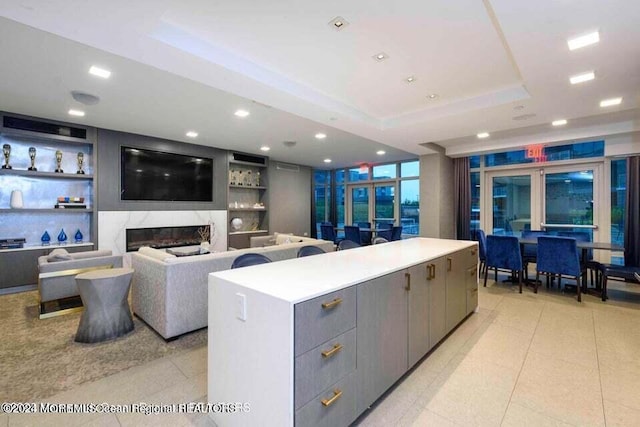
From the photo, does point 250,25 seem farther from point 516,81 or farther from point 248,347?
point 516,81

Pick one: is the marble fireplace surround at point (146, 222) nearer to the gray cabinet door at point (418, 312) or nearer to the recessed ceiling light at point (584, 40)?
the gray cabinet door at point (418, 312)

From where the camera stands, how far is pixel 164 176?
250 inches

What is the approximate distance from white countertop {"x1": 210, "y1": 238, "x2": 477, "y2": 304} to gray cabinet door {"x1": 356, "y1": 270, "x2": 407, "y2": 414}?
10 cm

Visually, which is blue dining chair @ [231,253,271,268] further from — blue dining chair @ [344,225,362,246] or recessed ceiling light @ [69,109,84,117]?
blue dining chair @ [344,225,362,246]

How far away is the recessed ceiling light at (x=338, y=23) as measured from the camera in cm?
233

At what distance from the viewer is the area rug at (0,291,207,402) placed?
2219 mm

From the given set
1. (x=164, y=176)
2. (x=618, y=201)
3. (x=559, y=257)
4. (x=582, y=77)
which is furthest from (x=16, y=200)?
(x=618, y=201)

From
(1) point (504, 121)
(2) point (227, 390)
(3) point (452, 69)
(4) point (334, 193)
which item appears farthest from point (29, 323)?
(4) point (334, 193)

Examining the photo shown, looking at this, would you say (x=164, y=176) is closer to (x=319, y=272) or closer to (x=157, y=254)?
(x=157, y=254)

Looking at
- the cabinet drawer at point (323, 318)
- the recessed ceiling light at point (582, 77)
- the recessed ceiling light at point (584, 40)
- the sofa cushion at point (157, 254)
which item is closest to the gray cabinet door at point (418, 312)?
the cabinet drawer at point (323, 318)

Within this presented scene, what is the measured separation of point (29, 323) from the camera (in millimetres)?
3367

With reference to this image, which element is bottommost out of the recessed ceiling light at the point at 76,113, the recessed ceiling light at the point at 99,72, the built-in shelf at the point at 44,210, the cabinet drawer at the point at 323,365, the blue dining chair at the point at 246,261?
the cabinet drawer at the point at 323,365

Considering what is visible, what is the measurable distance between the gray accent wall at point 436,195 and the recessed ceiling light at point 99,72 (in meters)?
6.17

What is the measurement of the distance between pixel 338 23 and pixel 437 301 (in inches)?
101
